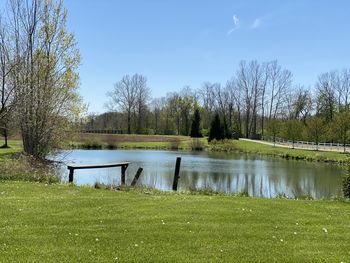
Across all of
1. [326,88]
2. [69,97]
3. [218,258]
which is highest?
[326,88]

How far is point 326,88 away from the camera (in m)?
76.9

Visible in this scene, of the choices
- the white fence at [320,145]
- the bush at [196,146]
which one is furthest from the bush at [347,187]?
the bush at [196,146]

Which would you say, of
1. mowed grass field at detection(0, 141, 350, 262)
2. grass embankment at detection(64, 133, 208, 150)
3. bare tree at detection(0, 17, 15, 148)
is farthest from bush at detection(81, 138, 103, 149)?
mowed grass field at detection(0, 141, 350, 262)

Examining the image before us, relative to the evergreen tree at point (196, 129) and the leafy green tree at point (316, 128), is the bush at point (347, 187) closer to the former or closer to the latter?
the leafy green tree at point (316, 128)

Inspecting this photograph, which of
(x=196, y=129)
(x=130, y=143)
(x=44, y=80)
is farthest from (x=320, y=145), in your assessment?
(x=44, y=80)

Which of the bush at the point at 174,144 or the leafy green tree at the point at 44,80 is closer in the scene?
the leafy green tree at the point at 44,80

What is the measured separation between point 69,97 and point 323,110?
2525 inches

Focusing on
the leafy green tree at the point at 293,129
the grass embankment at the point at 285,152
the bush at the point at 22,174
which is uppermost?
the leafy green tree at the point at 293,129

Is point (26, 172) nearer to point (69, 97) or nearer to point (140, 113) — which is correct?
point (69, 97)

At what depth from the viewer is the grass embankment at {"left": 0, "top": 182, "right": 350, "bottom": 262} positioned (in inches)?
226

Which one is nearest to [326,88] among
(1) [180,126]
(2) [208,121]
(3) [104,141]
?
(2) [208,121]

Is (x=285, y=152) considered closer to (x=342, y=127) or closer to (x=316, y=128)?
(x=316, y=128)

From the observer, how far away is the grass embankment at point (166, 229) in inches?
226

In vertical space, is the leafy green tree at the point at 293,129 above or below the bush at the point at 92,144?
above
